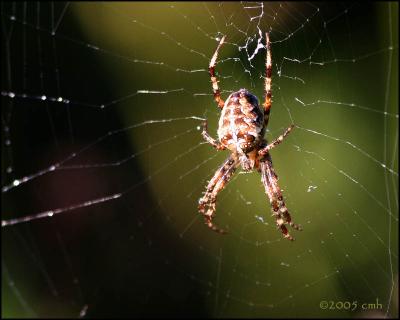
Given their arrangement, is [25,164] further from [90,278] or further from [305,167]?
[305,167]

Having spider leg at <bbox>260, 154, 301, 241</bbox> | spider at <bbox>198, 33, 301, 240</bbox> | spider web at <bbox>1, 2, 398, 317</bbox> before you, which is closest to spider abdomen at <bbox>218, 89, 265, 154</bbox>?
spider at <bbox>198, 33, 301, 240</bbox>

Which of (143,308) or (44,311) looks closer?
(44,311)

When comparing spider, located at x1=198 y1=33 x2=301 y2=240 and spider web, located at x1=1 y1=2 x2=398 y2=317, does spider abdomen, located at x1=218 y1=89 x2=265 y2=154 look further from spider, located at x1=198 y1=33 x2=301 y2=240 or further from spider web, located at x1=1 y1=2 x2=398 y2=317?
spider web, located at x1=1 y1=2 x2=398 y2=317

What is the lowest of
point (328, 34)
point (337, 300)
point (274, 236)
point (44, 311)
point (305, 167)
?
point (337, 300)

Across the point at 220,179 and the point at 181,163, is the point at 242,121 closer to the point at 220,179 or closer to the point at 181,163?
the point at 220,179

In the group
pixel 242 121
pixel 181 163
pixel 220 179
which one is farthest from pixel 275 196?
pixel 181 163

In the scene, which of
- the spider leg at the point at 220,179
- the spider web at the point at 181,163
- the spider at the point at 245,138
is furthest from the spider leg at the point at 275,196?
the spider web at the point at 181,163

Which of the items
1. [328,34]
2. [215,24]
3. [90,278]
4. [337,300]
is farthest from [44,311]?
[328,34]
